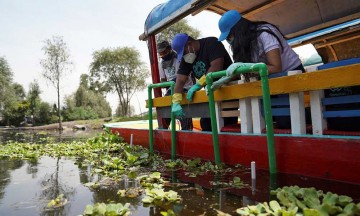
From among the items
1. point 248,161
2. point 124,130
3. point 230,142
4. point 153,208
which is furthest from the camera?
point 124,130

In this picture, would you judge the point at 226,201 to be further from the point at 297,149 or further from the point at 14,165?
the point at 14,165

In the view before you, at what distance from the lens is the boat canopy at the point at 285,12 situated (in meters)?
4.99

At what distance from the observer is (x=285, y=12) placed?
18.7 ft

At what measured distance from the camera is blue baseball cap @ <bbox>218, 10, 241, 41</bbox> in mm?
3354

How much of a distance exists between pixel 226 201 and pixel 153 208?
21.4 inches

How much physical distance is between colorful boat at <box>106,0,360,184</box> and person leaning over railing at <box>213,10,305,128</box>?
21 centimetres

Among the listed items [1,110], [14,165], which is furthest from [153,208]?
[1,110]

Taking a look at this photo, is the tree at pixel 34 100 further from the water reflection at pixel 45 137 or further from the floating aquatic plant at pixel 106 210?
the floating aquatic plant at pixel 106 210

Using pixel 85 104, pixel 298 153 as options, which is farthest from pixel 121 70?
pixel 298 153

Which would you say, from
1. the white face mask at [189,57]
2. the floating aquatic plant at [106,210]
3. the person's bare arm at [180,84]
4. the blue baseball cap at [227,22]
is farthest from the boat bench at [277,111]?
the floating aquatic plant at [106,210]

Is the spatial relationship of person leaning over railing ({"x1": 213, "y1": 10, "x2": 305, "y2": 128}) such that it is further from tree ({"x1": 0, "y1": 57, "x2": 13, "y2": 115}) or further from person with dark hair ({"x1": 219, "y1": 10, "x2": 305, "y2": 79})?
tree ({"x1": 0, "y1": 57, "x2": 13, "y2": 115})

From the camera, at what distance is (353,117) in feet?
8.34

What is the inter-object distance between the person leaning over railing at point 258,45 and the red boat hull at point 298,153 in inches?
16.0

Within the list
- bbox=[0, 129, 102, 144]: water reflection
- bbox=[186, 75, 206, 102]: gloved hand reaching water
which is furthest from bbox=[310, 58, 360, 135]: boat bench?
bbox=[0, 129, 102, 144]: water reflection
